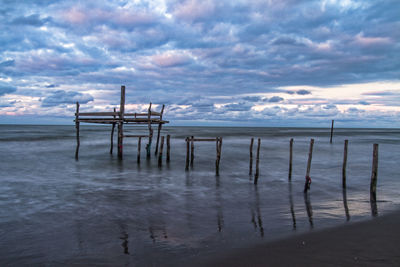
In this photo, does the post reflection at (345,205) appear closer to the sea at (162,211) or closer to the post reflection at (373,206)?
the sea at (162,211)

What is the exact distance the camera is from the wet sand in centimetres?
536

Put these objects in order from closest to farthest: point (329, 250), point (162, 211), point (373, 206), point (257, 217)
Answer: point (329, 250)
point (257, 217)
point (162, 211)
point (373, 206)

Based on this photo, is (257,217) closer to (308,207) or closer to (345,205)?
(308,207)

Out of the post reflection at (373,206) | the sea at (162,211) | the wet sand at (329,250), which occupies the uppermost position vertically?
the wet sand at (329,250)

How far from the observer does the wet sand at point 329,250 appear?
17.6ft

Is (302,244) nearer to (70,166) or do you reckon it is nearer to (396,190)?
(396,190)

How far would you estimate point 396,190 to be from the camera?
12172mm

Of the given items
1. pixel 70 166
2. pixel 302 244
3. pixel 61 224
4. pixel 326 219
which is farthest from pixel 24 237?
pixel 70 166

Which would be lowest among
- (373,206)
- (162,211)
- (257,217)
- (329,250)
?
(162,211)

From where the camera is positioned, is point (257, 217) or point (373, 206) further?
point (373, 206)

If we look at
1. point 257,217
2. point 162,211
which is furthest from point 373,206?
point 162,211

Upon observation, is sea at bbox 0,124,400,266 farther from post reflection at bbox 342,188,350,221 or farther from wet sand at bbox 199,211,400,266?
wet sand at bbox 199,211,400,266

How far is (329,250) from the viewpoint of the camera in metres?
5.88

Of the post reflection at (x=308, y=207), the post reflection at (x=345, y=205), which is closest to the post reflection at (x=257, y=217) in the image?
the post reflection at (x=308, y=207)
